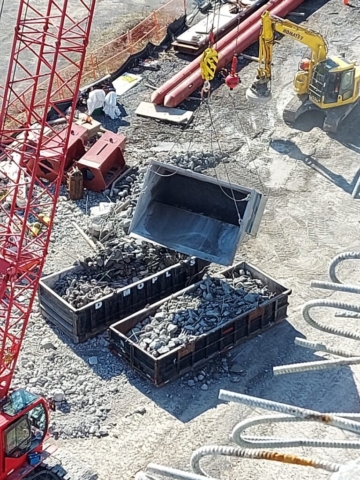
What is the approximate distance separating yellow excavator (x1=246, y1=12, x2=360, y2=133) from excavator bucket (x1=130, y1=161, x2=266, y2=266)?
7379 mm

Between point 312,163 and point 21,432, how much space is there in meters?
15.8

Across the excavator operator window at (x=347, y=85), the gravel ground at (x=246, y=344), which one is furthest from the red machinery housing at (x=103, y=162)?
the excavator operator window at (x=347, y=85)

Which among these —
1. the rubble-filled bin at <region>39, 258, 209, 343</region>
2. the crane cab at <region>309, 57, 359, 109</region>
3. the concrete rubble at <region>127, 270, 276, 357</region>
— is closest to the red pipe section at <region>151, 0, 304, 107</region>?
the crane cab at <region>309, 57, 359, 109</region>

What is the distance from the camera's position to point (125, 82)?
1326 inches

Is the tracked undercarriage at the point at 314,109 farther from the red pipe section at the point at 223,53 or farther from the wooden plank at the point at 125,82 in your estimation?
the wooden plank at the point at 125,82

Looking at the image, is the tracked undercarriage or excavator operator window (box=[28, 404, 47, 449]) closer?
excavator operator window (box=[28, 404, 47, 449])

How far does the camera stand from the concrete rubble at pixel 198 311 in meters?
20.8

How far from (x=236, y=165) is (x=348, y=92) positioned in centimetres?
525

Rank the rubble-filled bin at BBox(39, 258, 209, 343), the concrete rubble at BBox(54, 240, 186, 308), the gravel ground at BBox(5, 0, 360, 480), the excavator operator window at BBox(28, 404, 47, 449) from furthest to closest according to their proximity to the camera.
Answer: the concrete rubble at BBox(54, 240, 186, 308)
the rubble-filled bin at BBox(39, 258, 209, 343)
the gravel ground at BBox(5, 0, 360, 480)
the excavator operator window at BBox(28, 404, 47, 449)

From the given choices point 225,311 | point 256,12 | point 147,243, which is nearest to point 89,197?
point 147,243

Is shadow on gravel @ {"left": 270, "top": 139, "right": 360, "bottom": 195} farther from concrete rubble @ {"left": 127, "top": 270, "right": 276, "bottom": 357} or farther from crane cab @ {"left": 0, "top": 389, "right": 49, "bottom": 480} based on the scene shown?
crane cab @ {"left": 0, "top": 389, "right": 49, "bottom": 480}

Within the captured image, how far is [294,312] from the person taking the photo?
23062 millimetres

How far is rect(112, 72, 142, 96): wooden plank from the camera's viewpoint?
109 feet

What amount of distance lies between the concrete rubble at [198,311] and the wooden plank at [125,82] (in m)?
12.7
